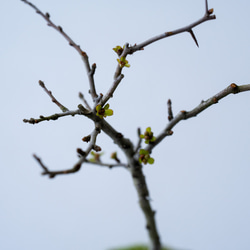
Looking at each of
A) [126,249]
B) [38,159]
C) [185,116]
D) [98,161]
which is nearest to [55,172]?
[38,159]

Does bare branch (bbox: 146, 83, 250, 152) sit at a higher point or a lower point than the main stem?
higher

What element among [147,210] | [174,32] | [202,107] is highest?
[174,32]

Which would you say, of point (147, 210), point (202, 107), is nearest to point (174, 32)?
point (202, 107)

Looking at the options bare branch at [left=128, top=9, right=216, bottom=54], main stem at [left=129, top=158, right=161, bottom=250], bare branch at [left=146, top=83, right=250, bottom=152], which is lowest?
main stem at [left=129, top=158, right=161, bottom=250]

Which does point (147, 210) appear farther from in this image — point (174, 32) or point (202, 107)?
point (174, 32)

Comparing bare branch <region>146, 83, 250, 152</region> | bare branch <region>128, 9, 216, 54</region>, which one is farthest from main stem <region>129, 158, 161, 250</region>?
bare branch <region>128, 9, 216, 54</region>

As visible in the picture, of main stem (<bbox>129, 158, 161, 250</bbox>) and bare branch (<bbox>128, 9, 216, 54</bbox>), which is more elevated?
bare branch (<bbox>128, 9, 216, 54</bbox>)

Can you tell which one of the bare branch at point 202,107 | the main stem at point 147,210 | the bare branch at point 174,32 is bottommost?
the main stem at point 147,210

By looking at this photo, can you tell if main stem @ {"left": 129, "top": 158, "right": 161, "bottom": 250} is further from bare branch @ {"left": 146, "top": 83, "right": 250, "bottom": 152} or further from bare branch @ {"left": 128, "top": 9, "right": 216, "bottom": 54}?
bare branch @ {"left": 128, "top": 9, "right": 216, "bottom": 54}

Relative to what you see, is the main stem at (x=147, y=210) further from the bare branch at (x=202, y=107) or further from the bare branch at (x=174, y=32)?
the bare branch at (x=174, y=32)

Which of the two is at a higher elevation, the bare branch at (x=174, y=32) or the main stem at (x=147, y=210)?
the bare branch at (x=174, y=32)

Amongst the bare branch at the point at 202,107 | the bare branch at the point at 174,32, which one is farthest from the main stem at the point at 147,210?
the bare branch at the point at 174,32
